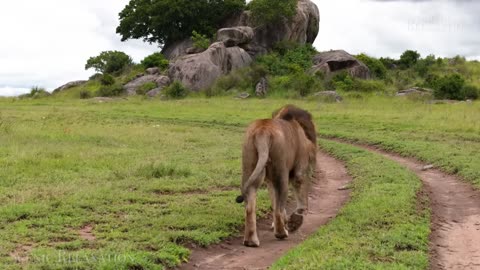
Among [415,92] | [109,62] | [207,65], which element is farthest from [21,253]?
[109,62]

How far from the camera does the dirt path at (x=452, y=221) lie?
23.2ft

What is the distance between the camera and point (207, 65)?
146 feet

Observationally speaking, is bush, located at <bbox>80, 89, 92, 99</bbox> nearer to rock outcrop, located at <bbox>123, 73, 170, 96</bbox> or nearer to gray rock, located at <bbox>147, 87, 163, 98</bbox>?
rock outcrop, located at <bbox>123, 73, 170, 96</bbox>

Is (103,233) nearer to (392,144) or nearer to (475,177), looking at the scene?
(475,177)

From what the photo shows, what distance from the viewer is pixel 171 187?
11.0 metres

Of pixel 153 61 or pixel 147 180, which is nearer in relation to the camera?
pixel 147 180

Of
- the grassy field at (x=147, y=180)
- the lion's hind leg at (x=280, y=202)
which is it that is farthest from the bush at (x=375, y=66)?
the lion's hind leg at (x=280, y=202)

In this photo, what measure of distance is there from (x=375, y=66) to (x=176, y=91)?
1894 centimetres

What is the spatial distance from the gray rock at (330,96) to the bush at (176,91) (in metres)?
10.4

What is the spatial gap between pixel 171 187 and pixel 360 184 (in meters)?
4.03

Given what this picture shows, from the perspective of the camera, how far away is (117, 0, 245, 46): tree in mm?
51562

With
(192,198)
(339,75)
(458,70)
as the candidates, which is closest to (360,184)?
(192,198)

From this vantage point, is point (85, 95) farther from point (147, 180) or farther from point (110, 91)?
point (147, 180)

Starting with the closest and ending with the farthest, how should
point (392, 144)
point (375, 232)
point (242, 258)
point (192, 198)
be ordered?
point (242, 258)
point (375, 232)
point (192, 198)
point (392, 144)
